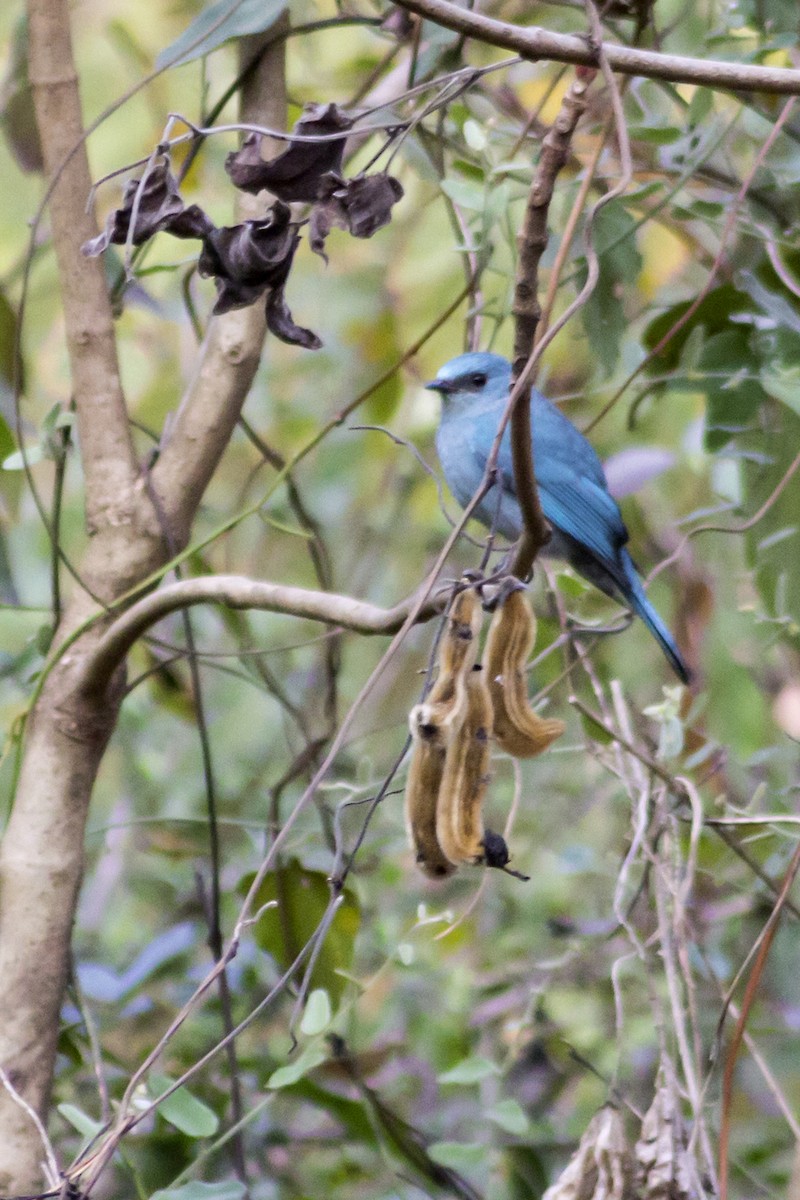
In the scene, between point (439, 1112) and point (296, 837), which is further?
point (439, 1112)

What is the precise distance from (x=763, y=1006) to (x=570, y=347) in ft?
6.15

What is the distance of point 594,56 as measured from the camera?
1.33 metres

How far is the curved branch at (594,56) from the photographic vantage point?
52.4 inches

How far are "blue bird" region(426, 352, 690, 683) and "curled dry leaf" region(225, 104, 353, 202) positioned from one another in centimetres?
139

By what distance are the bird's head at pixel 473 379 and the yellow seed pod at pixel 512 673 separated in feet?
5.10

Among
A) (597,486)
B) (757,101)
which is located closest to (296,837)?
(597,486)

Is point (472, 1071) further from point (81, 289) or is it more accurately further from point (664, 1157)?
point (81, 289)

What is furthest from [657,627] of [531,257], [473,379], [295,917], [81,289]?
[531,257]

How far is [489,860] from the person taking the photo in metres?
1.26

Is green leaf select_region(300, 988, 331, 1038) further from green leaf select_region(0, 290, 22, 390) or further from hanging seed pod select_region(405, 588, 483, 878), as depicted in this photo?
green leaf select_region(0, 290, 22, 390)

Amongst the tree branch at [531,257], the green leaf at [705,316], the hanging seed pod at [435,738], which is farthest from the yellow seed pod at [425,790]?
the green leaf at [705,316]

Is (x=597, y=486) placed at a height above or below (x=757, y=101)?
below

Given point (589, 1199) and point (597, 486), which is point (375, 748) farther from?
point (589, 1199)

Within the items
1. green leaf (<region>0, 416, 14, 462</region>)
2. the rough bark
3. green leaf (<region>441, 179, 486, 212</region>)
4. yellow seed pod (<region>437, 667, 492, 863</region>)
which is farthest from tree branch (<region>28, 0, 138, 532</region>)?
yellow seed pod (<region>437, 667, 492, 863</region>)
